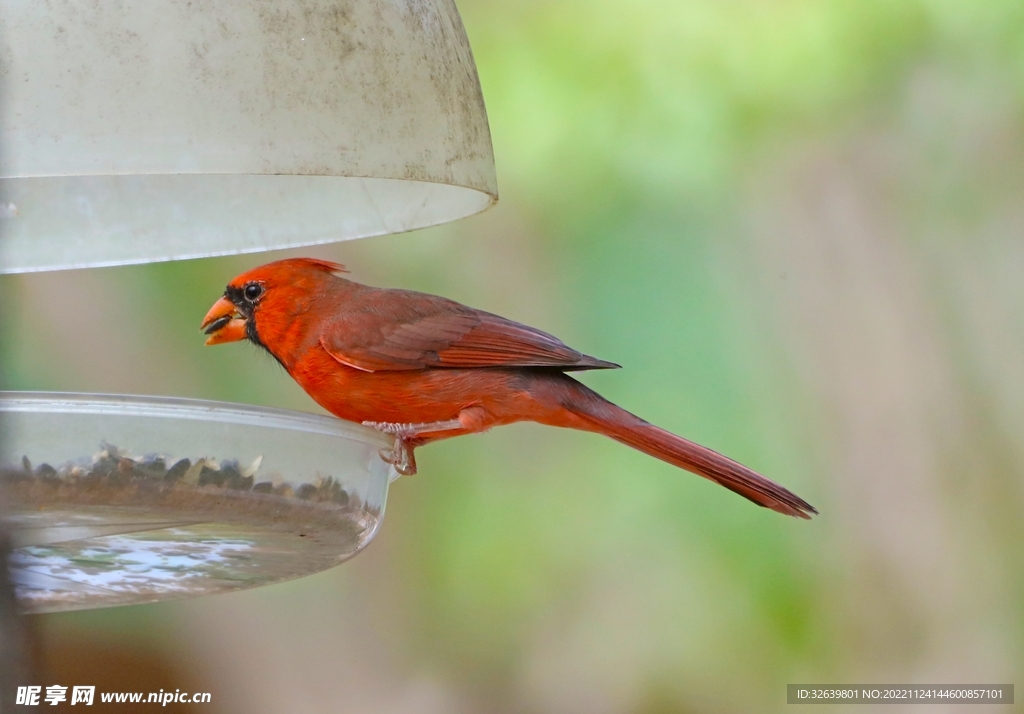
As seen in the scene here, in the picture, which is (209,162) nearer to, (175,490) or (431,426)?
(175,490)

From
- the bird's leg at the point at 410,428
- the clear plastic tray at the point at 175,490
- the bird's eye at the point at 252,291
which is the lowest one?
the clear plastic tray at the point at 175,490

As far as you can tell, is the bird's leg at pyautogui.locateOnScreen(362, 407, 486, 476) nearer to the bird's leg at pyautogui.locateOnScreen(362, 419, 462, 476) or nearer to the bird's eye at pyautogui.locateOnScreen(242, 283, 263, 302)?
the bird's leg at pyautogui.locateOnScreen(362, 419, 462, 476)

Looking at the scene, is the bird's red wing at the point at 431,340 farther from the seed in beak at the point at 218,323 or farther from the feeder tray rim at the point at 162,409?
the feeder tray rim at the point at 162,409

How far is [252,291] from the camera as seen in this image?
2725 millimetres

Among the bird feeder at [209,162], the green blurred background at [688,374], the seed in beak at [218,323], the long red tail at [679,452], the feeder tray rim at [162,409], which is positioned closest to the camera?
the bird feeder at [209,162]

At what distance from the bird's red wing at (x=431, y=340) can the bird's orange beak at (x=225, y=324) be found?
0.25 m

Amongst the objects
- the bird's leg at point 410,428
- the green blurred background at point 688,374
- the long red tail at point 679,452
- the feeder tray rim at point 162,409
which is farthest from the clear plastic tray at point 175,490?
the green blurred background at point 688,374

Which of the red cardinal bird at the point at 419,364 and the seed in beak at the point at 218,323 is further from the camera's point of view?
the seed in beak at the point at 218,323

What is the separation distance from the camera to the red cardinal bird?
8.41 ft

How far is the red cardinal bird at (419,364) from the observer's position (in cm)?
256

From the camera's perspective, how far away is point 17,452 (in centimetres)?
142

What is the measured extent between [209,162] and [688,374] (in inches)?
127

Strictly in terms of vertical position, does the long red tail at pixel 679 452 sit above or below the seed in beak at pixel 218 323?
below

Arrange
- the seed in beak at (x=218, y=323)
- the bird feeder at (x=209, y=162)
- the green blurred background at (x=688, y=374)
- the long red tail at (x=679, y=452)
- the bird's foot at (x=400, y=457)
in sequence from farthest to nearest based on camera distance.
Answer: the green blurred background at (x=688, y=374) → the seed in beak at (x=218, y=323) → the long red tail at (x=679, y=452) → the bird's foot at (x=400, y=457) → the bird feeder at (x=209, y=162)
